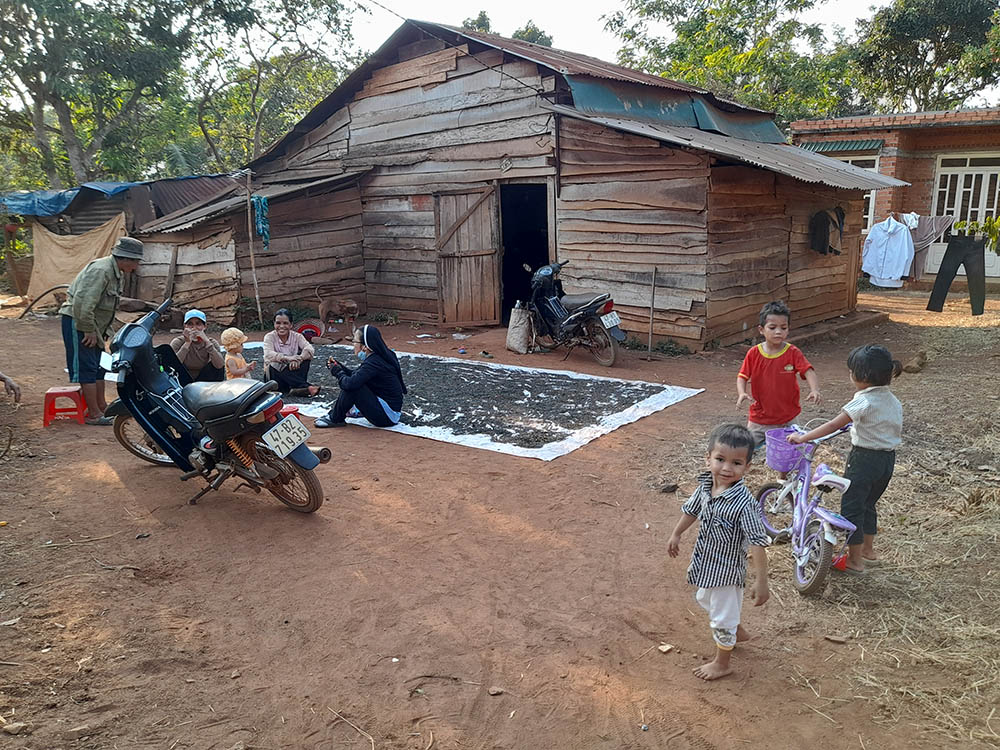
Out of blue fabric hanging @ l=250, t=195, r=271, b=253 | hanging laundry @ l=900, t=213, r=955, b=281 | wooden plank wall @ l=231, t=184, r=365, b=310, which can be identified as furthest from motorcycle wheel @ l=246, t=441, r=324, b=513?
hanging laundry @ l=900, t=213, r=955, b=281

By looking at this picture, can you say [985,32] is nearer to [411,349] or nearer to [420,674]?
[411,349]

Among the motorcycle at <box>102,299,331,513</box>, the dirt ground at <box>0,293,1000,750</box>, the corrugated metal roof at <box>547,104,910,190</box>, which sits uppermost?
the corrugated metal roof at <box>547,104,910,190</box>

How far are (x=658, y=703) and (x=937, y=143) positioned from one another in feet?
56.5

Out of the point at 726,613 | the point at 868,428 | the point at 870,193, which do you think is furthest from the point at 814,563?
the point at 870,193

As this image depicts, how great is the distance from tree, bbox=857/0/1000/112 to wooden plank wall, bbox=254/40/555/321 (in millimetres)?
13637

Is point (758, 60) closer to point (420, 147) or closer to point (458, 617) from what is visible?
point (420, 147)

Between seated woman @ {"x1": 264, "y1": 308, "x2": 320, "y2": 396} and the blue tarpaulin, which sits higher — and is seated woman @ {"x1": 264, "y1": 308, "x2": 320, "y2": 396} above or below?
below

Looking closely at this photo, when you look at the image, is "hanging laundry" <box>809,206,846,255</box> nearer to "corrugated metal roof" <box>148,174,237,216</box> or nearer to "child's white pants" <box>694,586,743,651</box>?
"child's white pants" <box>694,586,743,651</box>

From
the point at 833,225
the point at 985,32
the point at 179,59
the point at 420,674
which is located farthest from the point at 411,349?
the point at 985,32

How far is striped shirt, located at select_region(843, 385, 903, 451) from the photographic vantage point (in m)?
3.23

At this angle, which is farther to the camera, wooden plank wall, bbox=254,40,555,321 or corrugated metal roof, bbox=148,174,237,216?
corrugated metal roof, bbox=148,174,237,216

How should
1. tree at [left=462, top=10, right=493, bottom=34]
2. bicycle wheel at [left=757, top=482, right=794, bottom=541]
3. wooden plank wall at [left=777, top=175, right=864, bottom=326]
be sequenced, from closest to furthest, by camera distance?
bicycle wheel at [left=757, top=482, right=794, bottom=541], wooden plank wall at [left=777, top=175, right=864, bottom=326], tree at [left=462, top=10, right=493, bottom=34]

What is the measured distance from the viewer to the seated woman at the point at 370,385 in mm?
6031

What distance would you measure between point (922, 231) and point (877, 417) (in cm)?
1412
